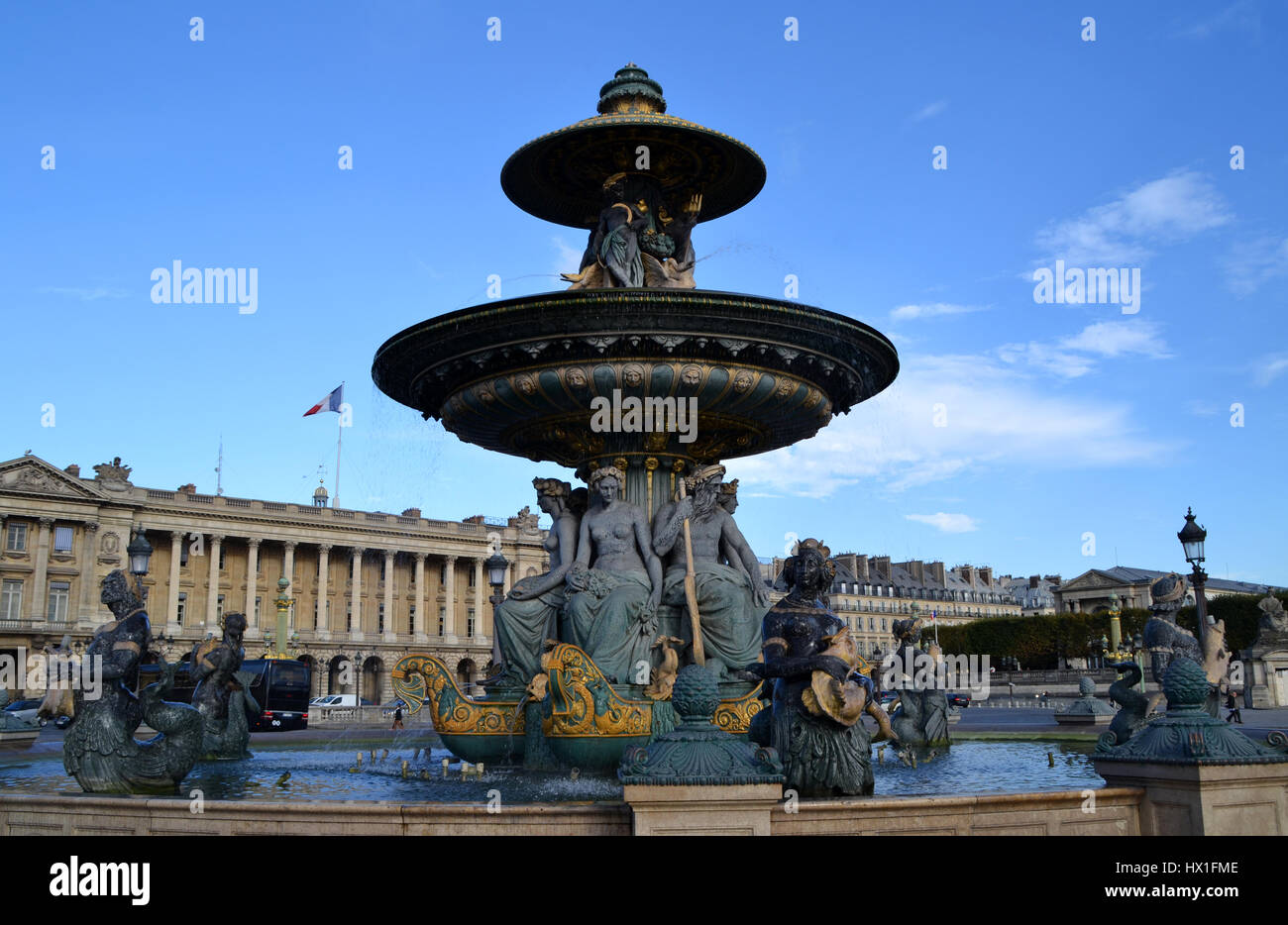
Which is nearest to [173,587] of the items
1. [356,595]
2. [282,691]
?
[356,595]

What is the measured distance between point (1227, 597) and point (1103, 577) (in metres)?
40.0

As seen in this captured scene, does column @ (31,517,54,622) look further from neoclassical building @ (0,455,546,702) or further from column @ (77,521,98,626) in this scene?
column @ (77,521,98,626)

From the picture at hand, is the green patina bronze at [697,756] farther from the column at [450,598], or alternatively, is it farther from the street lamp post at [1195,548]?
the column at [450,598]

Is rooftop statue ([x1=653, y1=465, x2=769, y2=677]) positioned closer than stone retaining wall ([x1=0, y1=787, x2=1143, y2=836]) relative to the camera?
No

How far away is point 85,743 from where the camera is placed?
243 inches

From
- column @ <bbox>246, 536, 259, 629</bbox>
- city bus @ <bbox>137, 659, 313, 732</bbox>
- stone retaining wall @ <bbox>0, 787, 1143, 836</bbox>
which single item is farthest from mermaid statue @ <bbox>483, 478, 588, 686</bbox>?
column @ <bbox>246, 536, 259, 629</bbox>

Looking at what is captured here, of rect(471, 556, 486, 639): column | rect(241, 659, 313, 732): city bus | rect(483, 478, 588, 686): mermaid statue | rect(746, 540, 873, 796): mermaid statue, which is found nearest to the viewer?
rect(746, 540, 873, 796): mermaid statue

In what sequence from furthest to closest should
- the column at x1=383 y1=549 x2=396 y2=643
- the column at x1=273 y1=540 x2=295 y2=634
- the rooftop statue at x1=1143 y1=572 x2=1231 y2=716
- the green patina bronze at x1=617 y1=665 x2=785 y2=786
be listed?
the column at x1=383 y1=549 x2=396 y2=643, the column at x1=273 y1=540 x2=295 y2=634, the rooftop statue at x1=1143 y1=572 x2=1231 y2=716, the green patina bronze at x1=617 y1=665 x2=785 y2=786

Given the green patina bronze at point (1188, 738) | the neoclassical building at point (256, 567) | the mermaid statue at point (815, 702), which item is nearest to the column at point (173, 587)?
the neoclassical building at point (256, 567)

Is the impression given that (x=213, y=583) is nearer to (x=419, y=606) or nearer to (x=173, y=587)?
(x=173, y=587)

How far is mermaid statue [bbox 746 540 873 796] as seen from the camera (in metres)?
5.23

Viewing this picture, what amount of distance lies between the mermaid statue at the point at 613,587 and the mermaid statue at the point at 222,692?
2.94 m

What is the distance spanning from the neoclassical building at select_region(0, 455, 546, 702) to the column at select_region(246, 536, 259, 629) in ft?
0.32
